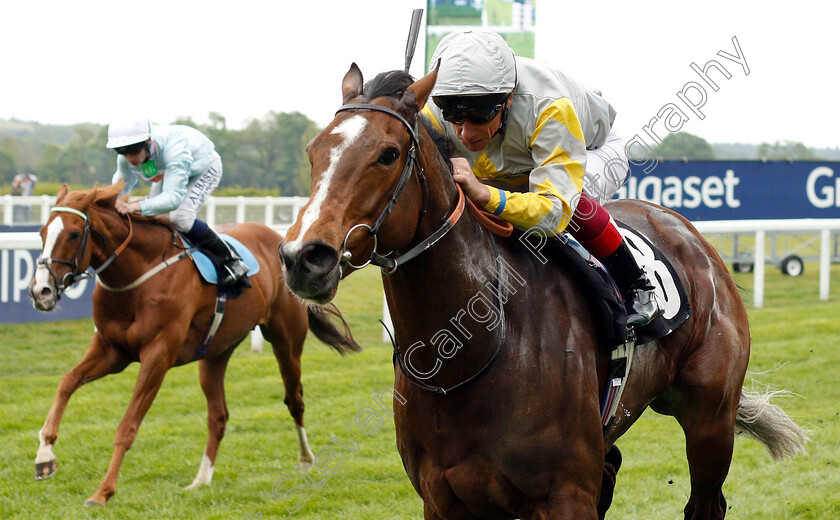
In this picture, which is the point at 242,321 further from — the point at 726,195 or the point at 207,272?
the point at 726,195

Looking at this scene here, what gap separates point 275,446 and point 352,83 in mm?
3823

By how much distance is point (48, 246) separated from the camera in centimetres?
485

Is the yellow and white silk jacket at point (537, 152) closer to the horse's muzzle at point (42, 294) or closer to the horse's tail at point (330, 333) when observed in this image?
the horse's muzzle at point (42, 294)

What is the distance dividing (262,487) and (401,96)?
10.6 ft

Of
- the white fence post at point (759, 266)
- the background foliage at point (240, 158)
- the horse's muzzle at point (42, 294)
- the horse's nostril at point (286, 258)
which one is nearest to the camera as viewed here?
the horse's nostril at point (286, 258)

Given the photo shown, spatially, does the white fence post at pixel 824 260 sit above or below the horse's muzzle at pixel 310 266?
below

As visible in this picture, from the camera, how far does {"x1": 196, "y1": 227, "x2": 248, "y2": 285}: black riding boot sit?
5499 millimetres

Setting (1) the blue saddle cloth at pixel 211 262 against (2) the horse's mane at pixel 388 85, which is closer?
(2) the horse's mane at pixel 388 85

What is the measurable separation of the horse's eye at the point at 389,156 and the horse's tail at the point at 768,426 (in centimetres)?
228

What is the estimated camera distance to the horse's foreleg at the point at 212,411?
16.5ft

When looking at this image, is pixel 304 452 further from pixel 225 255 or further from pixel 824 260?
pixel 824 260

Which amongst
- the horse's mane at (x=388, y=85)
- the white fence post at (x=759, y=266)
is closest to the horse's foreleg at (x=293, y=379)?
the horse's mane at (x=388, y=85)

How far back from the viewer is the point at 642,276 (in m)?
2.91

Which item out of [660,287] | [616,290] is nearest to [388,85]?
[616,290]
